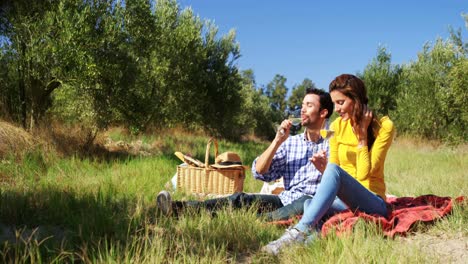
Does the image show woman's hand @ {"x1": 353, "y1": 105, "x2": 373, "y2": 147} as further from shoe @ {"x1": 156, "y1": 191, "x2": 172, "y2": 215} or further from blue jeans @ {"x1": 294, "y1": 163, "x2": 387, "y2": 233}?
shoe @ {"x1": 156, "y1": 191, "x2": 172, "y2": 215}

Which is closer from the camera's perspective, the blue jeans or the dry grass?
the blue jeans

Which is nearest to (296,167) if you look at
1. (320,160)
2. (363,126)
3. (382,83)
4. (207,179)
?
(320,160)

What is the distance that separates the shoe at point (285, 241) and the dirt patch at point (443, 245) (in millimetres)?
789

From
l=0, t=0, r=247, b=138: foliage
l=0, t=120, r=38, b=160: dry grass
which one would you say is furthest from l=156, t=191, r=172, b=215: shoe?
l=0, t=0, r=247, b=138: foliage

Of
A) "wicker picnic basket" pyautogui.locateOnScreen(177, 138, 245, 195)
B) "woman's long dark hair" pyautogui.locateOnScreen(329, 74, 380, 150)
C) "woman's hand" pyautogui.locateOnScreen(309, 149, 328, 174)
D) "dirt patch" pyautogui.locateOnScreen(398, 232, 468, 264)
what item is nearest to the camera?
"dirt patch" pyautogui.locateOnScreen(398, 232, 468, 264)

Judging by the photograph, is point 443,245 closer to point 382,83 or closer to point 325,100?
point 325,100

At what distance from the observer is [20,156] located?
6.91m

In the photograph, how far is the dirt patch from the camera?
288 cm

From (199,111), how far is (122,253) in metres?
16.5

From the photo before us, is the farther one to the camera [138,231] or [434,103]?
[434,103]

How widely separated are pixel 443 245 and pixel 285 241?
1.18m

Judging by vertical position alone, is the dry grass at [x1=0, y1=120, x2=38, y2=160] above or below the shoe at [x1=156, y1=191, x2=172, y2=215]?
above

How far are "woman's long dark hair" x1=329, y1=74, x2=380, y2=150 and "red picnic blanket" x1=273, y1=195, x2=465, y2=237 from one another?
2.16 feet

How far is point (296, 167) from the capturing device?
437 cm
